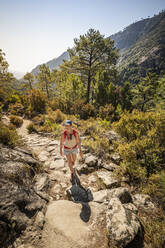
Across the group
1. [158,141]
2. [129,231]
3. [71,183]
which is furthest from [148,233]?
[158,141]

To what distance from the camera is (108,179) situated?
3.15 meters

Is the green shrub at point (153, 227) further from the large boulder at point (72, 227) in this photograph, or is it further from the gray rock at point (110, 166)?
the gray rock at point (110, 166)

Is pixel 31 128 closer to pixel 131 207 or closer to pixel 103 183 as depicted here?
pixel 103 183

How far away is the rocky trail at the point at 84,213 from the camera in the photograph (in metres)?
1.76

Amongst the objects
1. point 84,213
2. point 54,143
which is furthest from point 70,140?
point 54,143

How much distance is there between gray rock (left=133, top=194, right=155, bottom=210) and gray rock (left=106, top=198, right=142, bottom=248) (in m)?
0.49

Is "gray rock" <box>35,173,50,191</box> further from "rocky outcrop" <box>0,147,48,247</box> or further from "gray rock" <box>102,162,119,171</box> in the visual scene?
"gray rock" <box>102,162,119,171</box>

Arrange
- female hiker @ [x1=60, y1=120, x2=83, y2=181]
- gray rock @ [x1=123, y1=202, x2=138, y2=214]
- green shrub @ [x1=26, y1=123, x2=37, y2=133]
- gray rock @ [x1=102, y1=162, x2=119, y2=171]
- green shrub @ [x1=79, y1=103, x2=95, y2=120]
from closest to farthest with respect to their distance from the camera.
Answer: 1. gray rock @ [x1=123, y1=202, x2=138, y2=214]
2. female hiker @ [x1=60, y1=120, x2=83, y2=181]
3. gray rock @ [x1=102, y1=162, x2=119, y2=171]
4. green shrub @ [x1=26, y1=123, x2=37, y2=133]
5. green shrub @ [x1=79, y1=103, x2=95, y2=120]

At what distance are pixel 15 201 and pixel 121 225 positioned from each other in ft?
6.03

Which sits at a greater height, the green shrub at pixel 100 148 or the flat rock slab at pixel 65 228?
the green shrub at pixel 100 148

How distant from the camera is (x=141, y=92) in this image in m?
20.5

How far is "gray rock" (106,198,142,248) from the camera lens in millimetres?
1713

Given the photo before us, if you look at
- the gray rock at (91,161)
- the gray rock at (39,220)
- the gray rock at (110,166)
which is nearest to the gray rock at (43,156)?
the gray rock at (91,161)

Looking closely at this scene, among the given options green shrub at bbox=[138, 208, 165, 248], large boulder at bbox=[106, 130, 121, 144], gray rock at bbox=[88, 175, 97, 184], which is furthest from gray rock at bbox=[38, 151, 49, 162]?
green shrub at bbox=[138, 208, 165, 248]
